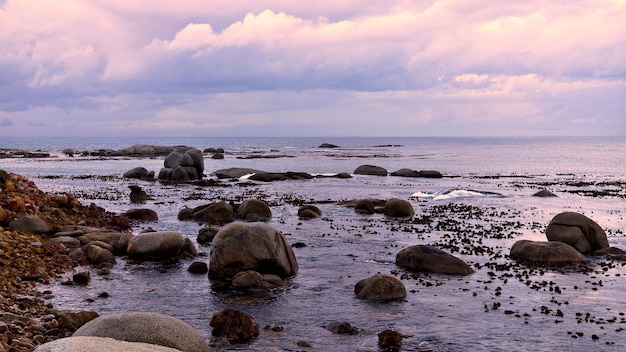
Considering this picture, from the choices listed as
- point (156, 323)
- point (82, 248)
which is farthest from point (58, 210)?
point (156, 323)

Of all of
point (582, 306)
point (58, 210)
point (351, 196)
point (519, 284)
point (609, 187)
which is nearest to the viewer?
point (582, 306)

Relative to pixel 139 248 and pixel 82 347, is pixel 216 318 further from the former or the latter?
pixel 139 248

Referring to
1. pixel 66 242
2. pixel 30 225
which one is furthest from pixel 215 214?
pixel 30 225

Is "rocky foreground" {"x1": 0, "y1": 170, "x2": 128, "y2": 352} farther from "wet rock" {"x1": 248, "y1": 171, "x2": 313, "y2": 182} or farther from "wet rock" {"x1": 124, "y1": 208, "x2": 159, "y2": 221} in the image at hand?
"wet rock" {"x1": 248, "y1": 171, "x2": 313, "y2": 182}

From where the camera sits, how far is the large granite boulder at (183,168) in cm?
7850

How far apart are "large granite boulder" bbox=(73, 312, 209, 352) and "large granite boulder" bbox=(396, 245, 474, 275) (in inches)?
583

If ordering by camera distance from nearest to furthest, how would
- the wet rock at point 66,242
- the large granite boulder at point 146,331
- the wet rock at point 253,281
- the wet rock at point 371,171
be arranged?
the large granite boulder at point 146,331 → the wet rock at point 253,281 → the wet rock at point 66,242 → the wet rock at point 371,171

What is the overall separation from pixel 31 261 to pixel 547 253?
23.8 metres

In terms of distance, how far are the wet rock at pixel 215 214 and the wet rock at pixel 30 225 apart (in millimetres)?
13021

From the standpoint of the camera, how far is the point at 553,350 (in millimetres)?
15633

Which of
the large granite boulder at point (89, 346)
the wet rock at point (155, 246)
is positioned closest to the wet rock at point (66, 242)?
the wet rock at point (155, 246)

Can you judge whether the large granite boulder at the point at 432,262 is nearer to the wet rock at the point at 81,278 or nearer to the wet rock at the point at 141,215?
the wet rock at the point at 81,278

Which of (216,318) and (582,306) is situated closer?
(216,318)

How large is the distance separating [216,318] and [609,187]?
69.9 metres
